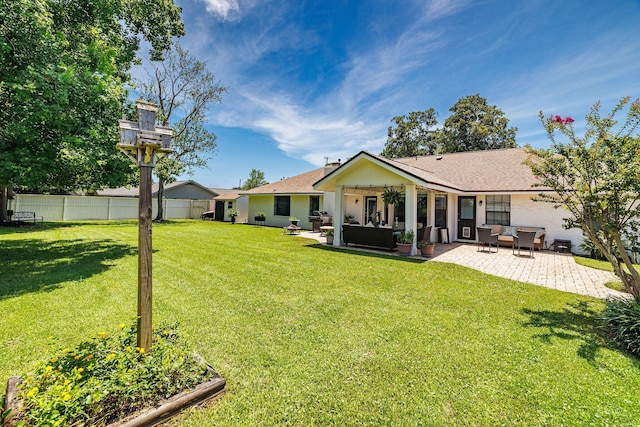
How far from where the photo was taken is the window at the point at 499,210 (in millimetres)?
12359

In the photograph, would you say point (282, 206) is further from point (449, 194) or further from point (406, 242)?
point (406, 242)

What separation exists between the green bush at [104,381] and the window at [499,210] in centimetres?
1384

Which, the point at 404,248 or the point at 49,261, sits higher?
the point at 404,248

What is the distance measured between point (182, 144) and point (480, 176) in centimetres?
2392

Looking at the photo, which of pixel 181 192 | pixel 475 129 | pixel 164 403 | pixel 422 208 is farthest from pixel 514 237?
pixel 181 192

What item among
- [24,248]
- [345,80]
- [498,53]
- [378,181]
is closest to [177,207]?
[24,248]

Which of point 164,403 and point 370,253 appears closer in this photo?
point 164,403

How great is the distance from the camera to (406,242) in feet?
32.2

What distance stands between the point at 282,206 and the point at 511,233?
15.3m

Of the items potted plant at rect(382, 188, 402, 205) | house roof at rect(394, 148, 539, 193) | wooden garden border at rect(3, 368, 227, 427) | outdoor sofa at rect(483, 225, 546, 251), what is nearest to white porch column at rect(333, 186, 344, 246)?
potted plant at rect(382, 188, 402, 205)

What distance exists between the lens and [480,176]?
45.8ft

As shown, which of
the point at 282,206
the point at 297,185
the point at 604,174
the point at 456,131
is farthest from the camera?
the point at 456,131

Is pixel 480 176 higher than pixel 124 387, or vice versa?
pixel 480 176

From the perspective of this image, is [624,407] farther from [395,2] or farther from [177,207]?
[177,207]
